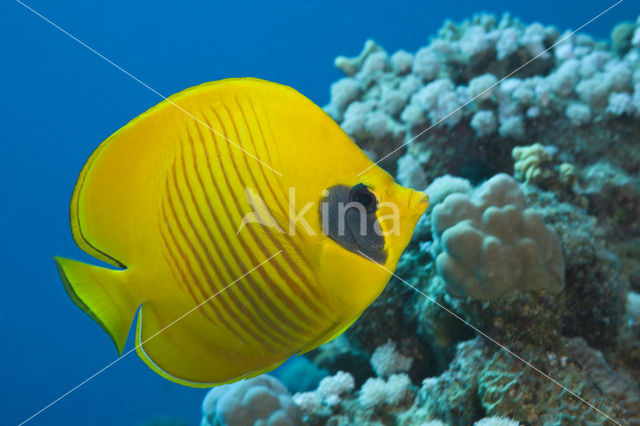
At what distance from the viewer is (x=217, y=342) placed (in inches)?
34.1

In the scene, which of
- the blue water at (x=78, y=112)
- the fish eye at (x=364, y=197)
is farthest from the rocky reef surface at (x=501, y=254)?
the blue water at (x=78, y=112)

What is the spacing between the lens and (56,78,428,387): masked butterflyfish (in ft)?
2.58

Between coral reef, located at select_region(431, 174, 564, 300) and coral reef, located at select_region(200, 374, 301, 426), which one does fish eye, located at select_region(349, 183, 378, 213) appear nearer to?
coral reef, located at select_region(431, 174, 564, 300)

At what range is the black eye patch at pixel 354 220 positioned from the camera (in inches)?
30.9

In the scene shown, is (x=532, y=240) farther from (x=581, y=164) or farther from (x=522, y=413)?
(x=581, y=164)

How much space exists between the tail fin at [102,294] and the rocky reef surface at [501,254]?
1.26 m

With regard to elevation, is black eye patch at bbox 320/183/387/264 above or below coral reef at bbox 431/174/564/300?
above

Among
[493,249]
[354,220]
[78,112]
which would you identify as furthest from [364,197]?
[78,112]

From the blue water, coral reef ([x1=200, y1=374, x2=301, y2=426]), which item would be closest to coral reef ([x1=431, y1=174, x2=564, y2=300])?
coral reef ([x1=200, y1=374, x2=301, y2=426])

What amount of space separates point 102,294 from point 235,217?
0.29m

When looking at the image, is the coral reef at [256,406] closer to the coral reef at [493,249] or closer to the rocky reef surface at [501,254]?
the rocky reef surface at [501,254]

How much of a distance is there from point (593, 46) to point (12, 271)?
2021cm

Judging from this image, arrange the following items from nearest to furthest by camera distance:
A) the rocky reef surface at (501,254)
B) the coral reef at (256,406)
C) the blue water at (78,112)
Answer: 1. the rocky reef surface at (501,254)
2. the coral reef at (256,406)
3. the blue water at (78,112)

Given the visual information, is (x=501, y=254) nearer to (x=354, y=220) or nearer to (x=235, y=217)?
(x=354, y=220)
